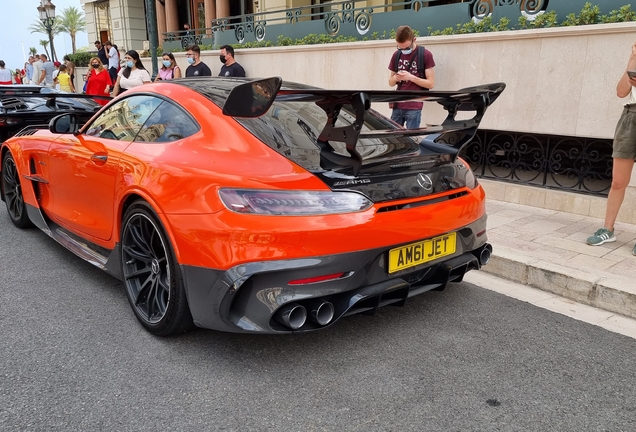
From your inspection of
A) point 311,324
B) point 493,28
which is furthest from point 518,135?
point 311,324

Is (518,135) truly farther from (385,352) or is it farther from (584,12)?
(385,352)

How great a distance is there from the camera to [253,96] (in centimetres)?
242

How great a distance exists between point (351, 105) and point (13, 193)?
4.19m

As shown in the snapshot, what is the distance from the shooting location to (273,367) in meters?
2.73

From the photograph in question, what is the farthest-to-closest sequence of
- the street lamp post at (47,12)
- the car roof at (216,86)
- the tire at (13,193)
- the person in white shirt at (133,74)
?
the street lamp post at (47,12)
the person in white shirt at (133,74)
the tire at (13,193)
the car roof at (216,86)

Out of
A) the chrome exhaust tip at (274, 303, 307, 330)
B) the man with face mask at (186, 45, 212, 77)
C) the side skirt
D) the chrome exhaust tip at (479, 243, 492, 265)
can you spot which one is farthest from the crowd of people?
the chrome exhaust tip at (274, 303, 307, 330)

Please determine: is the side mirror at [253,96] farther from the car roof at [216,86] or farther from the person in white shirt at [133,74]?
the person in white shirt at [133,74]

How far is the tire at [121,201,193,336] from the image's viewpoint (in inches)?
110

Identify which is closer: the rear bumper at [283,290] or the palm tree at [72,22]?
the rear bumper at [283,290]

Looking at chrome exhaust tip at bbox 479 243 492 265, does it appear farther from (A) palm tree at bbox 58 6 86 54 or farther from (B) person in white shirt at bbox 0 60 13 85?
(A) palm tree at bbox 58 6 86 54

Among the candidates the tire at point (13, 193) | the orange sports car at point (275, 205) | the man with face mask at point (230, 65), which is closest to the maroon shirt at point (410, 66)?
the orange sports car at point (275, 205)

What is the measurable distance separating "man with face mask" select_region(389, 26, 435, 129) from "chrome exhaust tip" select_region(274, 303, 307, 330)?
4122mm

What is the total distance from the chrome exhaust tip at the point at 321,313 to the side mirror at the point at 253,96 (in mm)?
961

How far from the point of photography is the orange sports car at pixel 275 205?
8.09ft
